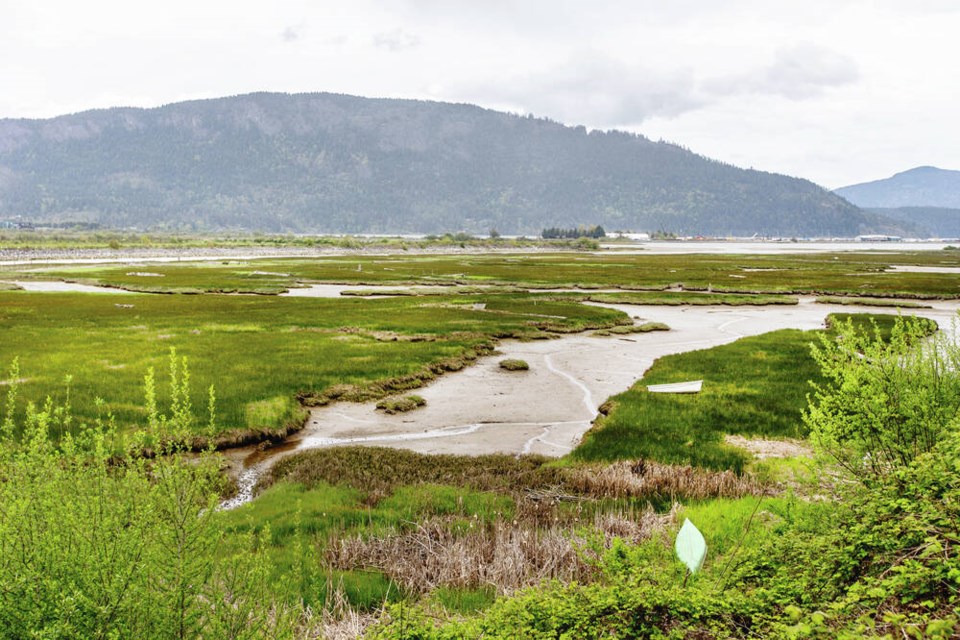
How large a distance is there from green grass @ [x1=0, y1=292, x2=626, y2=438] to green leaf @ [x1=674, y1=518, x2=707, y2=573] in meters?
15.3

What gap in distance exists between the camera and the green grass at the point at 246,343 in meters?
26.0

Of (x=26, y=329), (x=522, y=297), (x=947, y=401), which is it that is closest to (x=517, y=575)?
(x=947, y=401)

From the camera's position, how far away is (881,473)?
396 inches

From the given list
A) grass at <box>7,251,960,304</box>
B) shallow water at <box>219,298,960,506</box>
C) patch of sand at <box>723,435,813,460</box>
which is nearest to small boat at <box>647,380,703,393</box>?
shallow water at <box>219,298,960,506</box>

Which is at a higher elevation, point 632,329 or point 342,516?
point 632,329

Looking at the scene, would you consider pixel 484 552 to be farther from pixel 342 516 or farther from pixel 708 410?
pixel 708 410

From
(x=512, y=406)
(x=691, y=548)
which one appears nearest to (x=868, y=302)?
(x=512, y=406)

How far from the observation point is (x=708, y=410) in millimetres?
24688

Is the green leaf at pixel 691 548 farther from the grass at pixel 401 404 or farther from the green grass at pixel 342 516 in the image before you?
the grass at pixel 401 404

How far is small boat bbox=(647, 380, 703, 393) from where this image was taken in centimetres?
2770

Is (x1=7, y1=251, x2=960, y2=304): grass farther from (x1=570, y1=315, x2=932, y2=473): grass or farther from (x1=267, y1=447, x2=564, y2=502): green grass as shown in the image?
(x1=267, y1=447, x2=564, y2=502): green grass

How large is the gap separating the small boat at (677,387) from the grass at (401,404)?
11.1 metres

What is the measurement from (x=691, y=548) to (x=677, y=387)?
20861 millimetres

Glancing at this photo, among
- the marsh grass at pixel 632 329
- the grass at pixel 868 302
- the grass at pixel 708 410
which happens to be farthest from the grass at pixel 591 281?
the grass at pixel 708 410
